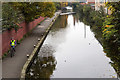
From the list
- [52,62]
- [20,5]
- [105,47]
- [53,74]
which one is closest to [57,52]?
[52,62]

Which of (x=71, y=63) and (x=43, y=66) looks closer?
(x=43, y=66)

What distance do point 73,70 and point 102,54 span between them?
5482 millimetres

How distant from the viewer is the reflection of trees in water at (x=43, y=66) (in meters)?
Answer: 14.1

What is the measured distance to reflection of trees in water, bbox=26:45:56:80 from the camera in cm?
1413

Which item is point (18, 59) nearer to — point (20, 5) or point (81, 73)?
point (81, 73)

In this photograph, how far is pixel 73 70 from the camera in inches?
594

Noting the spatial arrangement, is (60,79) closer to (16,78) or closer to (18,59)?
(16,78)

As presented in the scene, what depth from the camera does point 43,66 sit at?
16.2 metres

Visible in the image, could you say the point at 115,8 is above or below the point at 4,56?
above

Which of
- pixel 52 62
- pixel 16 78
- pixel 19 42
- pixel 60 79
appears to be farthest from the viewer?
pixel 19 42

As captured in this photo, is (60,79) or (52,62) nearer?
(60,79)

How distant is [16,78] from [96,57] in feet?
28.5

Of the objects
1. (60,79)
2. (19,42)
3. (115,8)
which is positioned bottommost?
(60,79)

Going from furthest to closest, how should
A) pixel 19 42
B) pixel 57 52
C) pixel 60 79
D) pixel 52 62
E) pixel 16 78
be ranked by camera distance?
A: pixel 19 42
pixel 57 52
pixel 52 62
pixel 60 79
pixel 16 78
